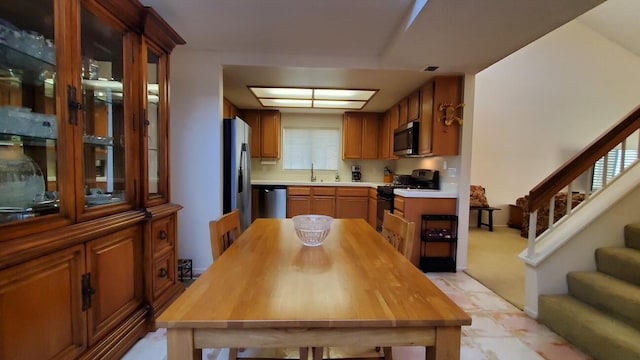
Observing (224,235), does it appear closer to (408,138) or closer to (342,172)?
(408,138)

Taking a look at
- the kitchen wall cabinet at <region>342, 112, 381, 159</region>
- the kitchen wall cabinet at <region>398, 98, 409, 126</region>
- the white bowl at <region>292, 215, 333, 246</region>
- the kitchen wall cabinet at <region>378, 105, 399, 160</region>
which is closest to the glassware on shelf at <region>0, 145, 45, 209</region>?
the white bowl at <region>292, 215, 333, 246</region>

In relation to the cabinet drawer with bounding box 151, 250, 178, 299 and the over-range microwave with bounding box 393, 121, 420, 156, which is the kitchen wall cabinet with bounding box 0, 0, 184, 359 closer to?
the cabinet drawer with bounding box 151, 250, 178, 299

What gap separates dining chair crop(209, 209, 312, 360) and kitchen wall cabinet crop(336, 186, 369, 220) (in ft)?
10.8

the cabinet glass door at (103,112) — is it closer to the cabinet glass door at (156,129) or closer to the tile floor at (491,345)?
the cabinet glass door at (156,129)

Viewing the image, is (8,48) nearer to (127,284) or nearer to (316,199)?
(127,284)

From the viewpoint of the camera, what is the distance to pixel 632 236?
89.1 inches

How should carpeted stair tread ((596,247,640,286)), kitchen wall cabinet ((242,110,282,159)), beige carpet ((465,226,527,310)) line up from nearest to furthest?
carpeted stair tread ((596,247,640,286)), beige carpet ((465,226,527,310)), kitchen wall cabinet ((242,110,282,159))

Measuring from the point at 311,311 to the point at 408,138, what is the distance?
3487 millimetres

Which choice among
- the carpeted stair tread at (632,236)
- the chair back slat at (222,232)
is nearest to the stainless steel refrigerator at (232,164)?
the chair back slat at (222,232)

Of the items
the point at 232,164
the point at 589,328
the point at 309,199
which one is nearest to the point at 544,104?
the point at 309,199

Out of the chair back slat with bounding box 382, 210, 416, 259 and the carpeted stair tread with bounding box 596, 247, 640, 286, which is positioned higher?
the chair back slat with bounding box 382, 210, 416, 259

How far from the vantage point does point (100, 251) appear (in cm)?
165

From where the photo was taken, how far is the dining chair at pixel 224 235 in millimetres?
1383

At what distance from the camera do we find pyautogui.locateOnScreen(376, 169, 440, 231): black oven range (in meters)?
3.96
